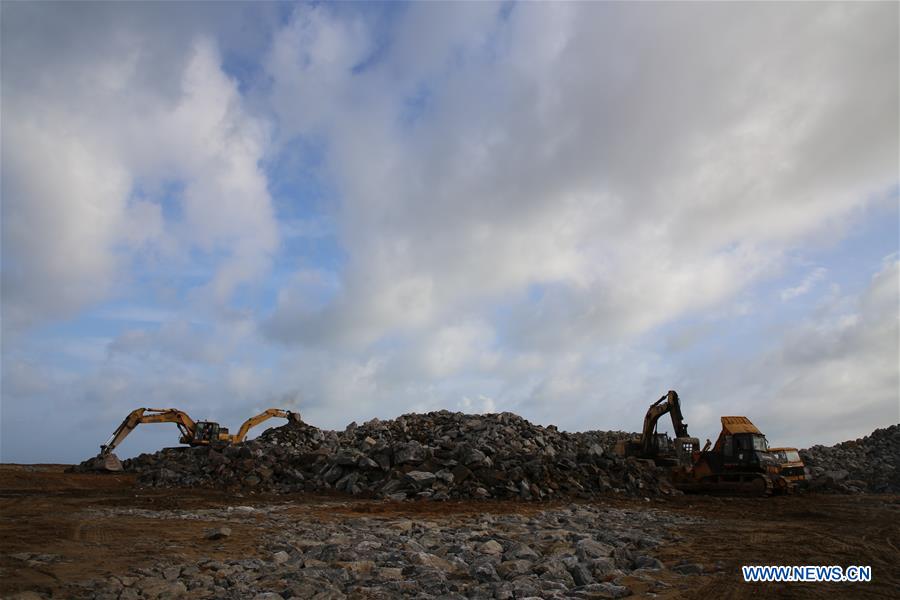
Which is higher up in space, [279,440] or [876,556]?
[279,440]

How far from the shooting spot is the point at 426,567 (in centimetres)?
873

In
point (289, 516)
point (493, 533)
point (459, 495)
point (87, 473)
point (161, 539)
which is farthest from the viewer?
point (87, 473)

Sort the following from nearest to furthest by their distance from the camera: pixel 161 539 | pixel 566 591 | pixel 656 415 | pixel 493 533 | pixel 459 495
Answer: pixel 566 591, pixel 161 539, pixel 493 533, pixel 459 495, pixel 656 415

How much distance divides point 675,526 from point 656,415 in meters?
14.0

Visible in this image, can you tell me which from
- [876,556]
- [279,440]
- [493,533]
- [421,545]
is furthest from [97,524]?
[279,440]

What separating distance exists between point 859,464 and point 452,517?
29665mm

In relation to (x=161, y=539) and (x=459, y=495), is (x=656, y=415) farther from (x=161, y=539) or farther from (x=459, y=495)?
(x=161, y=539)

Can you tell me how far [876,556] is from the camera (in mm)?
10242

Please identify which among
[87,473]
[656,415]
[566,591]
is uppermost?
[656,415]

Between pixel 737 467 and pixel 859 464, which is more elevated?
pixel 859 464

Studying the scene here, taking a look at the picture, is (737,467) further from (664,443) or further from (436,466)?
(436,466)

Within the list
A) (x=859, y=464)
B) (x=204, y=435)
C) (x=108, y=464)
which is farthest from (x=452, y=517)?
(x=859, y=464)

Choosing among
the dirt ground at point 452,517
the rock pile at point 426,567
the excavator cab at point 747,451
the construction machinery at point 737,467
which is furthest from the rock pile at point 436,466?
the rock pile at point 426,567

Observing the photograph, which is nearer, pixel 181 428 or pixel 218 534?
pixel 218 534
